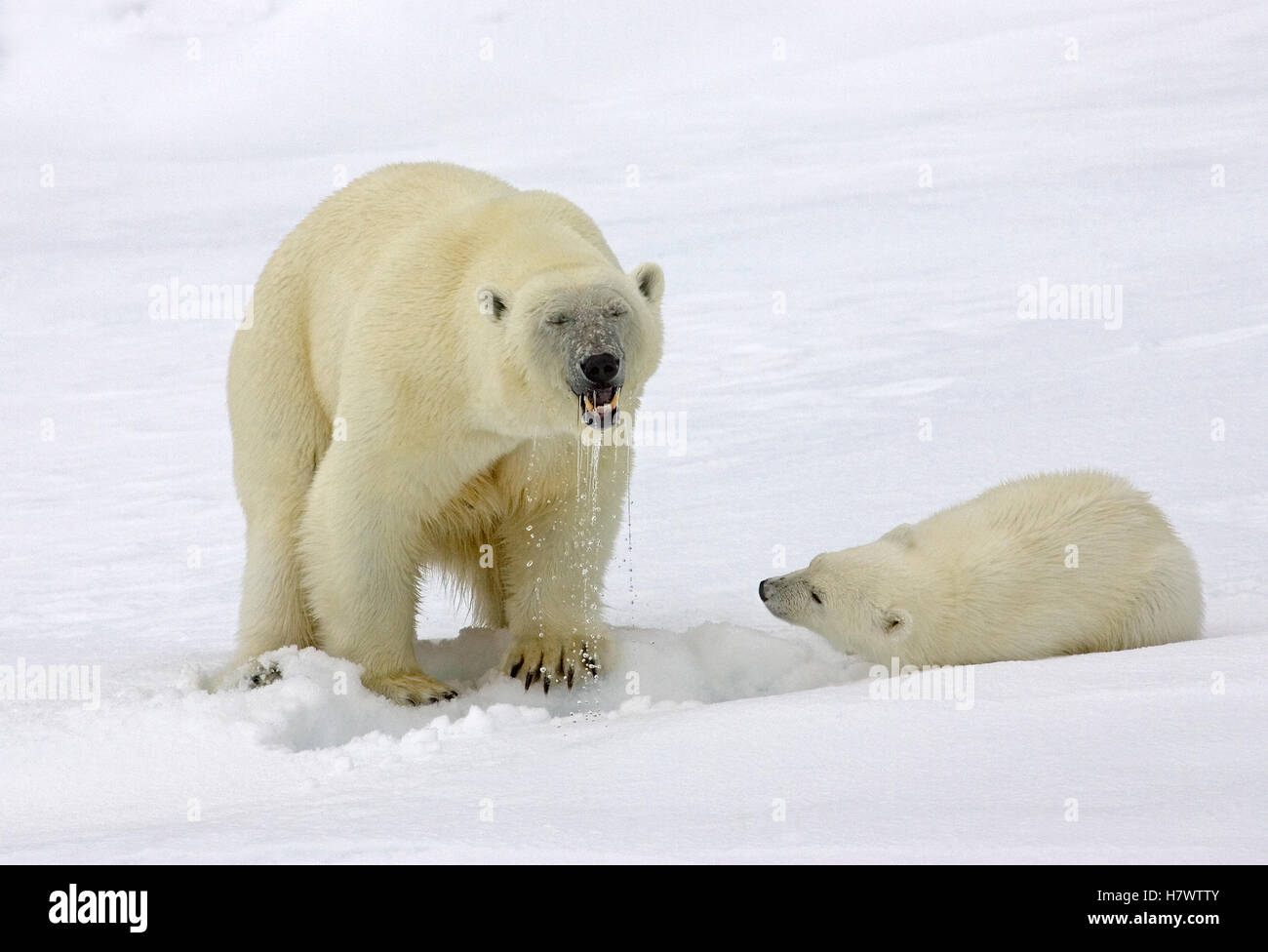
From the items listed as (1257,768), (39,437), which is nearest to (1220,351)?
(1257,768)

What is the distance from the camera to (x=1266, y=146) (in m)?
13.4

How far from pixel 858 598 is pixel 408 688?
139cm

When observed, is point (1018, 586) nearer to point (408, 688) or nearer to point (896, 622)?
point (896, 622)

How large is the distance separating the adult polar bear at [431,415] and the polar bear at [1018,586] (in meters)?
0.77

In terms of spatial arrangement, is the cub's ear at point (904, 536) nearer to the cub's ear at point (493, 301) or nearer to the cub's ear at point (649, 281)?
the cub's ear at point (649, 281)

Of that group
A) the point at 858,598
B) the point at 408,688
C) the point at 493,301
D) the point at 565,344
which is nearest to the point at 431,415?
the point at 493,301

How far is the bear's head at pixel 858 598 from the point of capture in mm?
4316

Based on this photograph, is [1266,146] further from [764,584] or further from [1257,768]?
[1257,768]

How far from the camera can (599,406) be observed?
361 centimetres

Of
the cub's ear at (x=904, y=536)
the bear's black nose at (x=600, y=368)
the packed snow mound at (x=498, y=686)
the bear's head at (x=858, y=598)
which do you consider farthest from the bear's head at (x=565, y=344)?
the cub's ear at (x=904, y=536)

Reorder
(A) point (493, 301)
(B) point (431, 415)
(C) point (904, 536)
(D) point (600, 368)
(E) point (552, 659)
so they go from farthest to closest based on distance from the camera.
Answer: (C) point (904, 536) → (E) point (552, 659) → (B) point (431, 415) → (A) point (493, 301) → (D) point (600, 368)

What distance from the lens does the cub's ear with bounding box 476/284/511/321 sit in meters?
3.69

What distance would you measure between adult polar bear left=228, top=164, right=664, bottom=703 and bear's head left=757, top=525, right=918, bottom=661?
0.61 m

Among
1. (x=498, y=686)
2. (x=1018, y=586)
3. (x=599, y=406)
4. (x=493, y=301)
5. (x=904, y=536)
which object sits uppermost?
(x=493, y=301)
